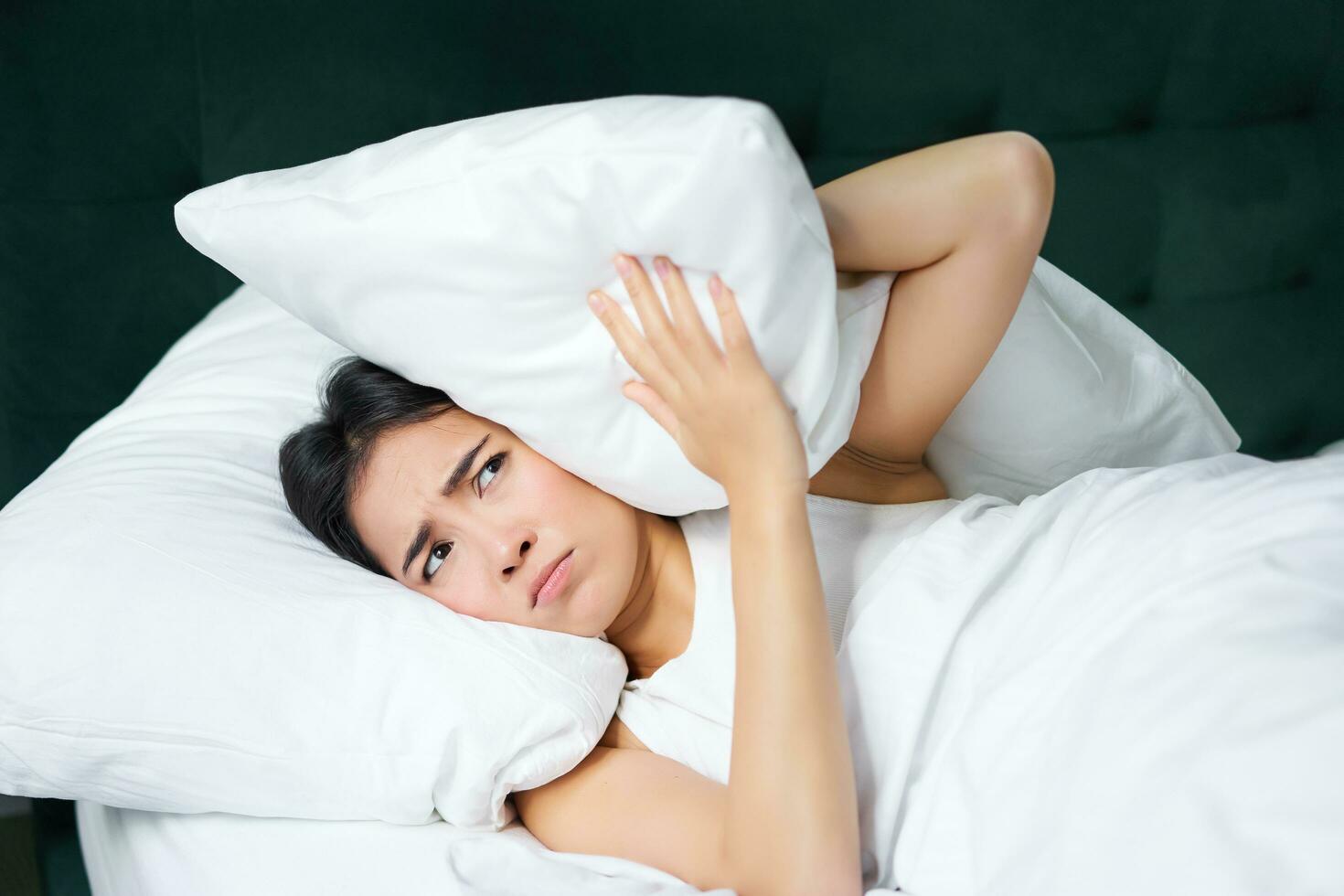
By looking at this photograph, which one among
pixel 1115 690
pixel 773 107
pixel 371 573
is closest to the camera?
pixel 1115 690

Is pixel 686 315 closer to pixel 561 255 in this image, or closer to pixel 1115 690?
pixel 561 255

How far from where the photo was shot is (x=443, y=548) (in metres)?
0.94

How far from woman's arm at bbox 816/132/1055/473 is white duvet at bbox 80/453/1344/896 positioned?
5.7 inches

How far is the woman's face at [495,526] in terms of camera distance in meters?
0.90

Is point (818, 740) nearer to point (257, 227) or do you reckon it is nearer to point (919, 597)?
point (919, 597)

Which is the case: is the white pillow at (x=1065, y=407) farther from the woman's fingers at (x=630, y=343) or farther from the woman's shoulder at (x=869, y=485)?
the woman's fingers at (x=630, y=343)

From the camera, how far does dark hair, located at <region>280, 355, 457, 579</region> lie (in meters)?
0.97

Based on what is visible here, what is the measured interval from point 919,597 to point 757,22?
0.78 m

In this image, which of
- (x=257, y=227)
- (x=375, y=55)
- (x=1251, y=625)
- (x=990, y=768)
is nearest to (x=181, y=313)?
(x=375, y=55)

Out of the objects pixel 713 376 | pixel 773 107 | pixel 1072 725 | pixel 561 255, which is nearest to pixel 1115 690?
pixel 1072 725

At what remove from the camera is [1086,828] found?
69cm

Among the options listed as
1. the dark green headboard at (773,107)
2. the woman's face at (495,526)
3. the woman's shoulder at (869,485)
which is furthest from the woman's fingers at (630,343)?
the dark green headboard at (773,107)

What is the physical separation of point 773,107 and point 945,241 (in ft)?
1.88

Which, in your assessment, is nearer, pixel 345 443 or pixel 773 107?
pixel 345 443
